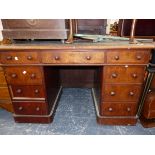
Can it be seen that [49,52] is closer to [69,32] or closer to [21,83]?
[69,32]

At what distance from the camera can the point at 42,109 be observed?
183 cm

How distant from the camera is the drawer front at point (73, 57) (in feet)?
4.99

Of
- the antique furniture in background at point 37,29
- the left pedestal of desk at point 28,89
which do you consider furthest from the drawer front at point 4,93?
the antique furniture in background at point 37,29

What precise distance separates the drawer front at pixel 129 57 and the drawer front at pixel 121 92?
275 millimetres

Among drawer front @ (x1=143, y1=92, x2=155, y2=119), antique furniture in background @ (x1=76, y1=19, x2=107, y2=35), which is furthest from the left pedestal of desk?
drawer front @ (x1=143, y1=92, x2=155, y2=119)

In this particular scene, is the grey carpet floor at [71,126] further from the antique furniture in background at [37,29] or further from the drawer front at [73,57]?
the antique furniture in background at [37,29]

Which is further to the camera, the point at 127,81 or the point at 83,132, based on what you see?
the point at 83,132

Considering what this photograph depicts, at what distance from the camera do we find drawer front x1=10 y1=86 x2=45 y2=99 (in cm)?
172

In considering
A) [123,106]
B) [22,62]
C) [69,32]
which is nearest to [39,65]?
[22,62]

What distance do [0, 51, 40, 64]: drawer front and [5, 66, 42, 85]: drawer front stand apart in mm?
79
